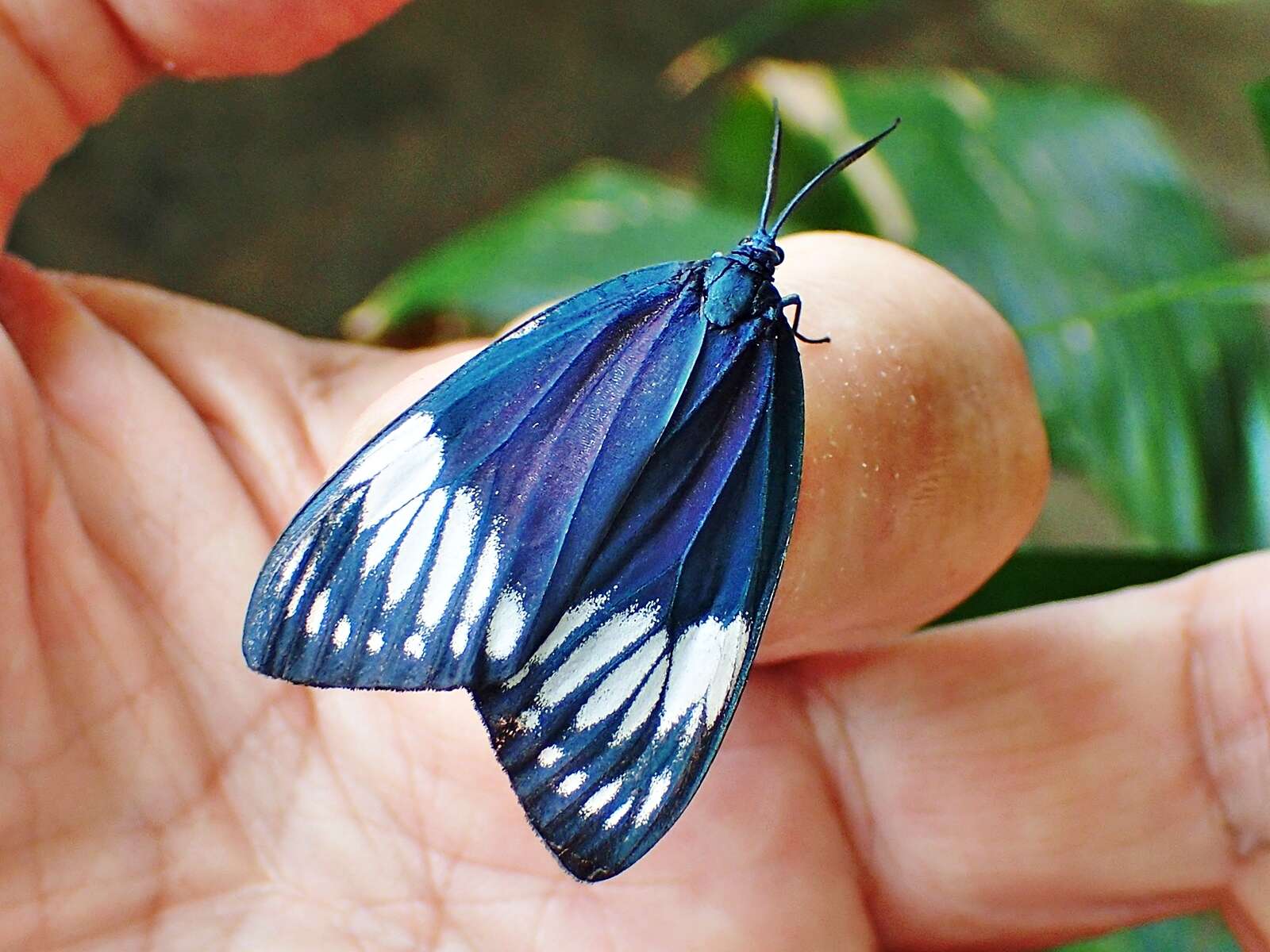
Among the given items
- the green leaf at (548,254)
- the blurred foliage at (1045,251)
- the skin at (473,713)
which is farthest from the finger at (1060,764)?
the green leaf at (548,254)

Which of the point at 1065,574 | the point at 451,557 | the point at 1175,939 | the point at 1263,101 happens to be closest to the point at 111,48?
the point at 451,557

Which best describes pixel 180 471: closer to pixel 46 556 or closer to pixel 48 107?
pixel 46 556

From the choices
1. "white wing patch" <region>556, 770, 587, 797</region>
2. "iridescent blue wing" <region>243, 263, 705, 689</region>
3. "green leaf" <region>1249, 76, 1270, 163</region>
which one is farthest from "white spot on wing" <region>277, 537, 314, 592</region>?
"green leaf" <region>1249, 76, 1270, 163</region>

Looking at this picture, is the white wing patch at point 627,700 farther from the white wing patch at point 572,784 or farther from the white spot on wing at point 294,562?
the white spot on wing at point 294,562

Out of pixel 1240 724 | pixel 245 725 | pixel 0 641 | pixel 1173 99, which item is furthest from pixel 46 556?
pixel 1173 99

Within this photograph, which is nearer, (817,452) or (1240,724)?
(817,452)

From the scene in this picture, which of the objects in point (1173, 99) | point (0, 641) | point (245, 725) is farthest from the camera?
point (1173, 99)

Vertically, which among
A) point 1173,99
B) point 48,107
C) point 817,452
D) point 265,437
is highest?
point 48,107
